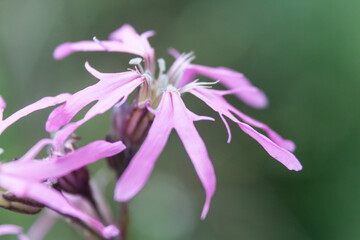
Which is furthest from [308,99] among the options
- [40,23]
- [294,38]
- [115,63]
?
[40,23]

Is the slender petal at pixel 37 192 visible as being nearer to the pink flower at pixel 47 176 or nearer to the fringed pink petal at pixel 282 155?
the pink flower at pixel 47 176

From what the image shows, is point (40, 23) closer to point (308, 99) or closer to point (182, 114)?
point (308, 99)

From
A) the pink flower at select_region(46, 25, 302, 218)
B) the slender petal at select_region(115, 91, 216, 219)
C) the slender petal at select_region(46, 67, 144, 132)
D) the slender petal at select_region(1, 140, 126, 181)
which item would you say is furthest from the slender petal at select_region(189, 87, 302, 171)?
the slender petal at select_region(1, 140, 126, 181)

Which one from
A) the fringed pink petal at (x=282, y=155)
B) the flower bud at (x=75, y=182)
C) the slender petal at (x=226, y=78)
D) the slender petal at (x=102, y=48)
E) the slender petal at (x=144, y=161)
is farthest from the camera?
the slender petal at (x=226, y=78)

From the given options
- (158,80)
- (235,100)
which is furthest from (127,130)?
(235,100)

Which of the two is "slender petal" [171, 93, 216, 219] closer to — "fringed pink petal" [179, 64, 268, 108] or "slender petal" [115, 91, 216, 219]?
"slender petal" [115, 91, 216, 219]

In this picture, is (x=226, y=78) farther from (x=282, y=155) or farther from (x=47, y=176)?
(x=47, y=176)

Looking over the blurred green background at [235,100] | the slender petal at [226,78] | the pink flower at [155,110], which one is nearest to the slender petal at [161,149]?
the pink flower at [155,110]
